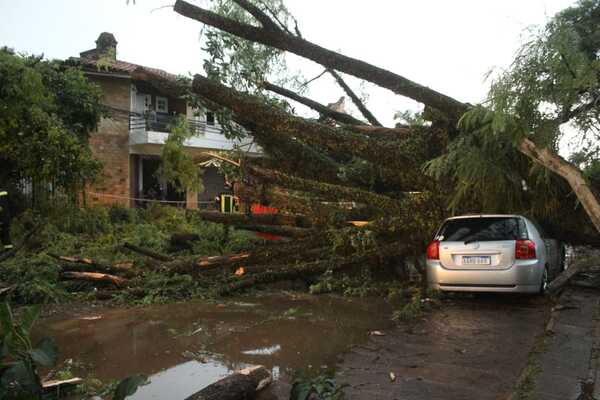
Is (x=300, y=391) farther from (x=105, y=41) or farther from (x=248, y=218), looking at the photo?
(x=105, y=41)

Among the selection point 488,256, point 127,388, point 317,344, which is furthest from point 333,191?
point 127,388

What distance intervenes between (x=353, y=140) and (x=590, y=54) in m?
4.04

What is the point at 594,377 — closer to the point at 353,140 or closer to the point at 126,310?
the point at 353,140

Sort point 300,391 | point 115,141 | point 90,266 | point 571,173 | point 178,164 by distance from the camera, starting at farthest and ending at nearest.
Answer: point 115,141
point 178,164
point 90,266
point 571,173
point 300,391

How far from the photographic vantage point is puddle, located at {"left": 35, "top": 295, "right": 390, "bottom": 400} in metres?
4.72

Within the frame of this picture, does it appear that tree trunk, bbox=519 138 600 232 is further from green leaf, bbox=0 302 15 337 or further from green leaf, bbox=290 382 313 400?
green leaf, bbox=0 302 15 337

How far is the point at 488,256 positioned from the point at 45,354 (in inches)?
255

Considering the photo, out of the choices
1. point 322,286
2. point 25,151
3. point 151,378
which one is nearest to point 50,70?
point 25,151

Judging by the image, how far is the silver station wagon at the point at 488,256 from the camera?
7383mm

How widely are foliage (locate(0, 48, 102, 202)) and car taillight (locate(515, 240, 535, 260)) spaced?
11.7 meters

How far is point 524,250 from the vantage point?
291 inches

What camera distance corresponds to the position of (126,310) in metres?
7.62

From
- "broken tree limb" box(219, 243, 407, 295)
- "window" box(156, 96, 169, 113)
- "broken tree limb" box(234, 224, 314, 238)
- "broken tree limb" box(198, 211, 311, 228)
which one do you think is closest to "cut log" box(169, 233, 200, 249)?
"broken tree limb" box(198, 211, 311, 228)

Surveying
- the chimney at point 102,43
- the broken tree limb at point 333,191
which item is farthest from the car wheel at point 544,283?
the chimney at point 102,43
